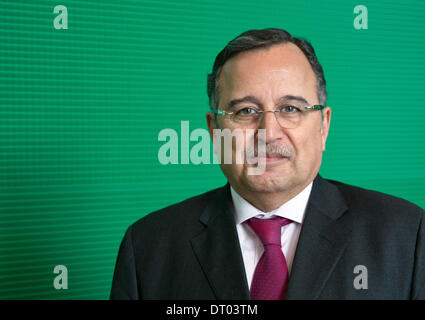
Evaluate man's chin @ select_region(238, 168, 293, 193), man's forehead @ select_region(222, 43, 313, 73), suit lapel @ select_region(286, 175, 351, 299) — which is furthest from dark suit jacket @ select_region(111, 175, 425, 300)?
man's forehead @ select_region(222, 43, 313, 73)

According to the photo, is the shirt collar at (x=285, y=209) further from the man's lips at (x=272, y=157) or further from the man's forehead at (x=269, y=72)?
the man's forehead at (x=269, y=72)

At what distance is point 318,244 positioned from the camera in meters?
1.24

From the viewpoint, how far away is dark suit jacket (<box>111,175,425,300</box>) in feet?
3.92

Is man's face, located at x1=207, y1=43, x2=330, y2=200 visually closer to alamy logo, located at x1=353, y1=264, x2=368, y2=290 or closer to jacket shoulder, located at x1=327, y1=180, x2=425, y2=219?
jacket shoulder, located at x1=327, y1=180, x2=425, y2=219

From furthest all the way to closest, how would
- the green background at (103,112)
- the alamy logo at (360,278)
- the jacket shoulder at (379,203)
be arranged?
the green background at (103,112)
the jacket shoulder at (379,203)
the alamy logo at (360,278)

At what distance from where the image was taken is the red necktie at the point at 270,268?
1.22 metres

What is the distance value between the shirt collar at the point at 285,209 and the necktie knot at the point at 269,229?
0.02 m

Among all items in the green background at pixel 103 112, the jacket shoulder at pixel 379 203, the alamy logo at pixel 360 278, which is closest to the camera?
the alamy logo at pixel 360 278

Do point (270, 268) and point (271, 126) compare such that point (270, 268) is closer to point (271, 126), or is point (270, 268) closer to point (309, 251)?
point (309, 251)

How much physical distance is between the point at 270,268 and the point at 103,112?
1.42m

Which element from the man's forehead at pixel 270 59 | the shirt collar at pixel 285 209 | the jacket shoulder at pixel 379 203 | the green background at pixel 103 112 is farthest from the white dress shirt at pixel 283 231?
the green background at pixel 103 112

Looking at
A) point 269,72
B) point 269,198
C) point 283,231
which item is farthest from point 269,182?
point 269,72
